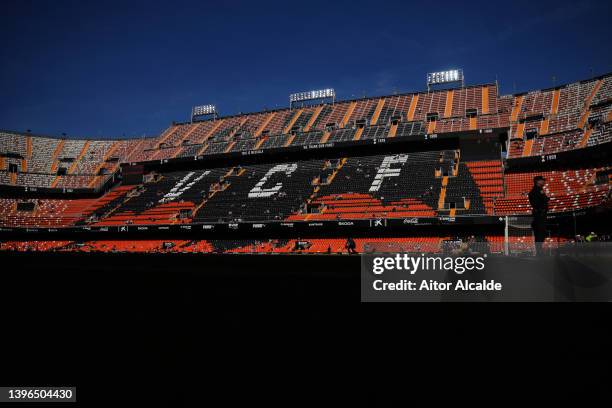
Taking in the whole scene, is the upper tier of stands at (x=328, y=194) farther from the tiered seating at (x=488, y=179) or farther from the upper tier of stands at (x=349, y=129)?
the upper tier of stands at (x=349, y=129)

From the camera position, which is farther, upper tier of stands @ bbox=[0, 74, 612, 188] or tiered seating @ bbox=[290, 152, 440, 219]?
upper tier of stands @ bbox=[0, 74, 612, 188]

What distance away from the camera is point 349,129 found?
46.3 m

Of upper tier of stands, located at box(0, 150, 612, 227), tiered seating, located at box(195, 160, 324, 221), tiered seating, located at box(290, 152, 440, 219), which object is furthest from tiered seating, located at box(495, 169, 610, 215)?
tiered seating, located at box(195, 160, 324, 221)

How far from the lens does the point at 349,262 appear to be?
6.20 m

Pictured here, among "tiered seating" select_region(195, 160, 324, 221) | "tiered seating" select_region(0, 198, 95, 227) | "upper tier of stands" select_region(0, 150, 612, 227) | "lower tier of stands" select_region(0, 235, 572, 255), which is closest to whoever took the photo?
"lower tier of stands" select_region(0, 235, 572, 255)

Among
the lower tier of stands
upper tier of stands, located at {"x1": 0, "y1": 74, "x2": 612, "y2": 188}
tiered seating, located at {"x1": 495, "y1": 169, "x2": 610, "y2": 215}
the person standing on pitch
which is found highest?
upper tier of stands, located at {"x1": 0, "y1": 74, "x2": 612, "y2": 188}

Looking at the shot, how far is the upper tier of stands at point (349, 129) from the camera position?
125 feet

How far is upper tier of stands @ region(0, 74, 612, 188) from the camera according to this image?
38.2m

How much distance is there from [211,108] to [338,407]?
6348 centimetres

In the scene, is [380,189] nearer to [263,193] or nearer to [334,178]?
[334,178]

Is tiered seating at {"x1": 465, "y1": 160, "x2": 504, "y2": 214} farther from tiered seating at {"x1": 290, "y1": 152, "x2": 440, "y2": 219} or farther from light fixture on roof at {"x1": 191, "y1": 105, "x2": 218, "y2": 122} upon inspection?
light fixture on roof at {"x1": 191, "y1": 105, "x2": 218, "y2": 122}

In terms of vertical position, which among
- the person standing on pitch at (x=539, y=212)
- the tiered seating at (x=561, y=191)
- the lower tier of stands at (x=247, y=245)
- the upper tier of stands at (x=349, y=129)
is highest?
the upper tier of stands at (x=349, y=129)

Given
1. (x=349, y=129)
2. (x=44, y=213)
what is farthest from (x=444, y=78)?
(x=44, y=213)

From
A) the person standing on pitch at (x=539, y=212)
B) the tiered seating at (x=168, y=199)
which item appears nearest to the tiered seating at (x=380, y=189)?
the tiered seating at (x=168, y=199)
